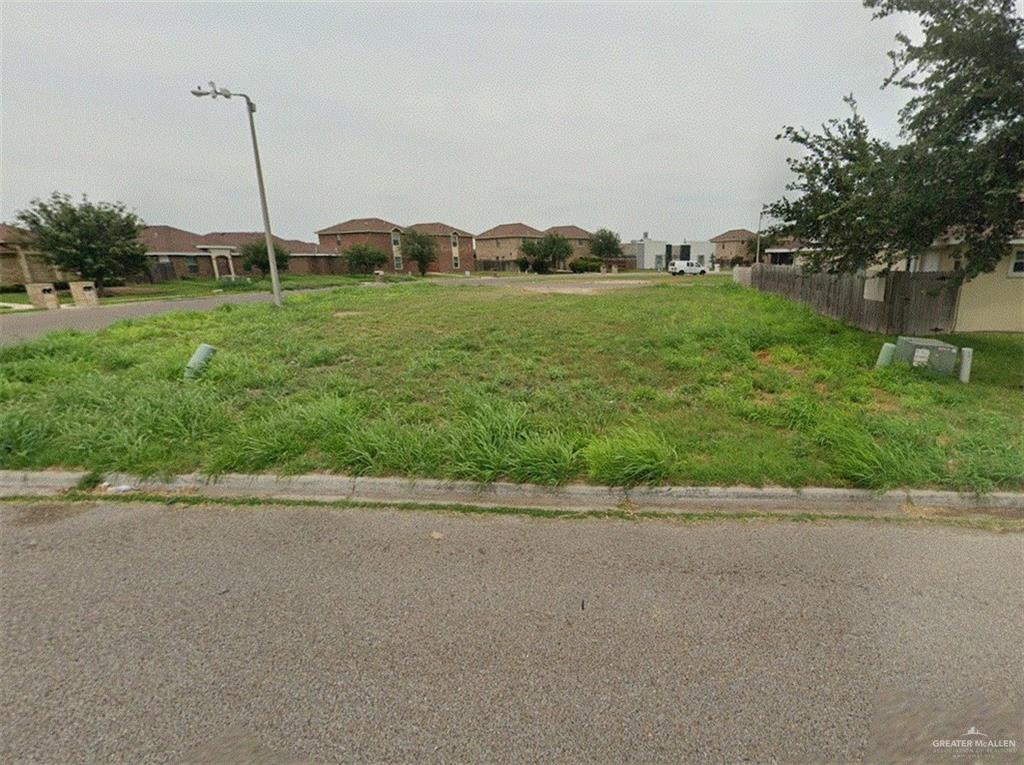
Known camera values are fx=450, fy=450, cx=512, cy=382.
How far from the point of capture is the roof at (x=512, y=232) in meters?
66.9

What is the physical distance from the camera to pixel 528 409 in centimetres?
533

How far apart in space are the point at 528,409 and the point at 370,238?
181ft

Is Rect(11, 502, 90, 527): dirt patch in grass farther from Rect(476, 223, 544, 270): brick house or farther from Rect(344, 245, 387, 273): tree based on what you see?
Rect(476, 223, 544, 270): brick house

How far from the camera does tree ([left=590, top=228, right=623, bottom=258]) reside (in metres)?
66.2

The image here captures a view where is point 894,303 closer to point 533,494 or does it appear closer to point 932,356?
point 932,356

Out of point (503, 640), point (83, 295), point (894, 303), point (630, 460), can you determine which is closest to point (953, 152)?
point (894, 303)

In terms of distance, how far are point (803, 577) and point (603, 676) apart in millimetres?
1527

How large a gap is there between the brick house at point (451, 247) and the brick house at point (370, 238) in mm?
3689

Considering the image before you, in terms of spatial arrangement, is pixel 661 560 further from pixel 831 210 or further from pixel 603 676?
pixel 831 210

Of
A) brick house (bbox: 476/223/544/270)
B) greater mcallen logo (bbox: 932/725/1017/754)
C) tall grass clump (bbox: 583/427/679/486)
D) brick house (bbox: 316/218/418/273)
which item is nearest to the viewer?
greater mcallen logo (bbox: 932/725/1017/754)

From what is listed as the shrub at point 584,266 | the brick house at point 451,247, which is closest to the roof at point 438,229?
the brick house at point 451,247

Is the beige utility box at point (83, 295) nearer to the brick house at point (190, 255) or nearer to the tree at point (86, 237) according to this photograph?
the tree at point (86, 237)

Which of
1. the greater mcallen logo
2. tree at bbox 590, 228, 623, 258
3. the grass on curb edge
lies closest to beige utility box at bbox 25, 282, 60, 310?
the grass on curb edge

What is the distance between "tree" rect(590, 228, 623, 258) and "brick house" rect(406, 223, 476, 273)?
60.3 ft
